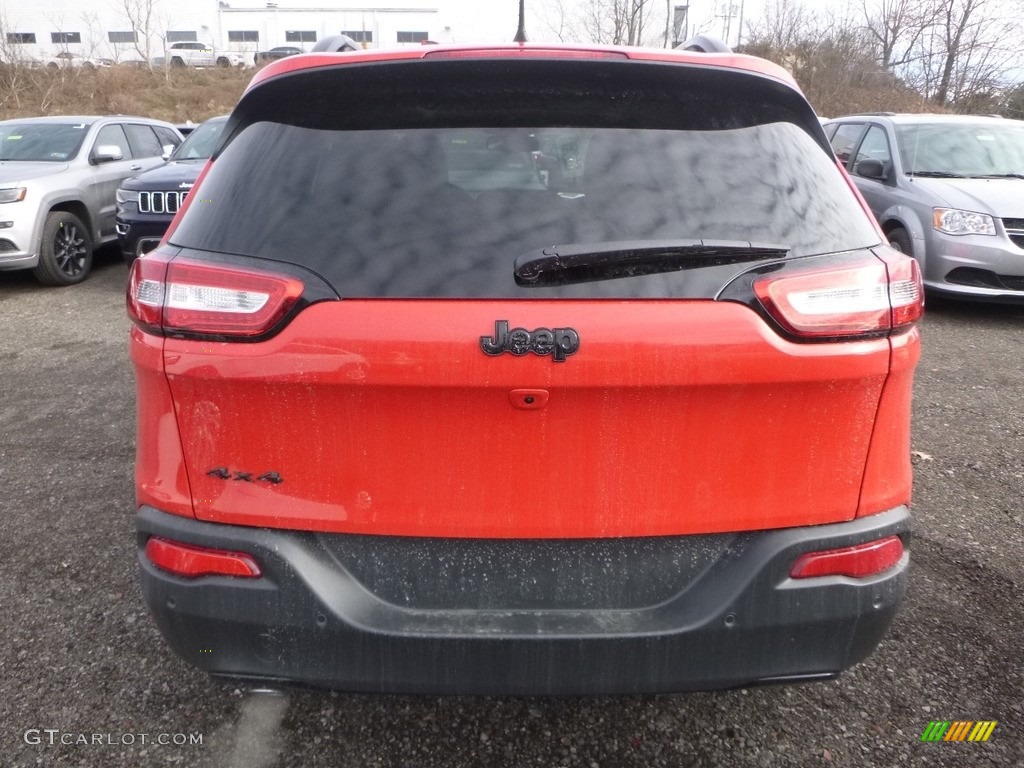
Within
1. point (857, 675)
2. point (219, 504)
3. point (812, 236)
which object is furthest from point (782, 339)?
point (857, 675)

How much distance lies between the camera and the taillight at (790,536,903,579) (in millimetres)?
1637

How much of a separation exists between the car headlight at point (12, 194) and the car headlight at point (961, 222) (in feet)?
28.9

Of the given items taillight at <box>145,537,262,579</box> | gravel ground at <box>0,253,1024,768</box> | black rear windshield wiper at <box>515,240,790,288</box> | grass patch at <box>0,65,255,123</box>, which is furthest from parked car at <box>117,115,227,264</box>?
grass patch at <box>0,65,255,123</box>

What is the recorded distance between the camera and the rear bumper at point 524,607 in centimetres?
161

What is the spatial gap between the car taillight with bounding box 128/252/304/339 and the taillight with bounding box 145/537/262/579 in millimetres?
467

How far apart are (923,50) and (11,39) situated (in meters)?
37.0

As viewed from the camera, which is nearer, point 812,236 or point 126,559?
point 812,236

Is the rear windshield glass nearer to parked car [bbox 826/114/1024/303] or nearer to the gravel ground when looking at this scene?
the gravel ground

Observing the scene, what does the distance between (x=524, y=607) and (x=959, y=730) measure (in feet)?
4.82

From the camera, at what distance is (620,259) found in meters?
1.54

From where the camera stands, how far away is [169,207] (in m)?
7.38

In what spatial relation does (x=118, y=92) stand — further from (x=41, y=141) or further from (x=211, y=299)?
(x=211, y=299)

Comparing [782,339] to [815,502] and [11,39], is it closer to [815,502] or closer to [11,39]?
[815,502]

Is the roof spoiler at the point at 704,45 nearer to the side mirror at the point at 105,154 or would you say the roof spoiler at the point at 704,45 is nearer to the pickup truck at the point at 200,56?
the side mirror at the point at 105,154
